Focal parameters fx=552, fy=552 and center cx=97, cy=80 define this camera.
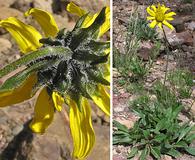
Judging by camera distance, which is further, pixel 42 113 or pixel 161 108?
pixel 161 108

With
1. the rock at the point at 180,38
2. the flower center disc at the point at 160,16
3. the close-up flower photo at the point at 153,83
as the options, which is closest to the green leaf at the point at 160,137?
the close-up flower photo at the point at 153,83

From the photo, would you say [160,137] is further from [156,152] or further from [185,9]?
[185,9]

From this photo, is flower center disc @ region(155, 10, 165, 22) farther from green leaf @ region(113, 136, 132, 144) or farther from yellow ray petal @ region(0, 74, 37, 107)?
yellow ray petal @ region(0, 74, 37, 107)

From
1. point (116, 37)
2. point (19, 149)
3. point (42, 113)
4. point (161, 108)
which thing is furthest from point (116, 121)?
point (42, 113)

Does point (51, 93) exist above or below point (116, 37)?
below

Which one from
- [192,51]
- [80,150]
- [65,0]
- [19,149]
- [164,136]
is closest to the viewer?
[80,150]

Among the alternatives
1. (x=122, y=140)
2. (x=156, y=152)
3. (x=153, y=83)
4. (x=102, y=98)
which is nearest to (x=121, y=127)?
(x=122, y=140)

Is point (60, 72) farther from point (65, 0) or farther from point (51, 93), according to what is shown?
point (65, 0)
